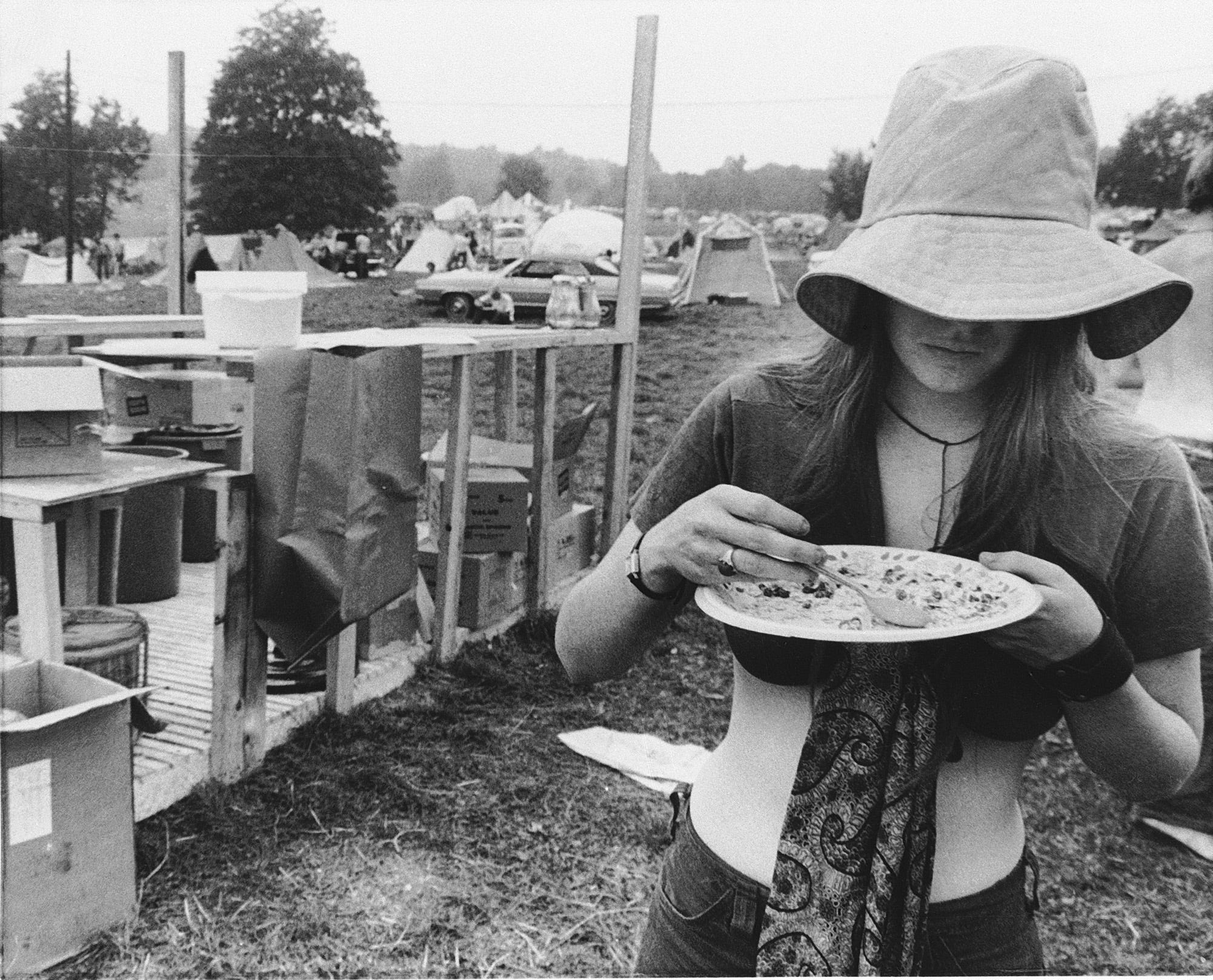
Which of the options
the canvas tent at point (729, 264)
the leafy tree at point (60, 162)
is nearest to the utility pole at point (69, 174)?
the leafy tree at point (60, 162)

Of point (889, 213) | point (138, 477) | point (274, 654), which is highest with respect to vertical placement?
point (889, 213)

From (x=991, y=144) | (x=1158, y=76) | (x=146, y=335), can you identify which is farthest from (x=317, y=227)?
(x=991, y=144)

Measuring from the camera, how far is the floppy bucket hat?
0.97m

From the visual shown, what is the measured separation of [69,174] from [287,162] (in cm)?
75

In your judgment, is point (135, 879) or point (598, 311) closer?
point (135, 879)

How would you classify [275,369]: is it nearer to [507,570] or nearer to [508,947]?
[508,947]

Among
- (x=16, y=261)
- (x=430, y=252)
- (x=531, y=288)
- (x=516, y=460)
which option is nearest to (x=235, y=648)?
(x=516, y=460)

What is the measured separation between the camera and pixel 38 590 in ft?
8.05

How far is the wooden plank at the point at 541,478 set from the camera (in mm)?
4410

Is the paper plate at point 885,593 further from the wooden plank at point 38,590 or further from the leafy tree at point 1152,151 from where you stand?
the wooden plank at point 38,590

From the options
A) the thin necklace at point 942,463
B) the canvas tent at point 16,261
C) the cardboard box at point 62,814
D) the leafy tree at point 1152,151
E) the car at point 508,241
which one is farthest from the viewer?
the car at point 508,241

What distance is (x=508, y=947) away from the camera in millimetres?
2527

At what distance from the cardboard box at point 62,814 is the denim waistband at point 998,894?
6.25 feet

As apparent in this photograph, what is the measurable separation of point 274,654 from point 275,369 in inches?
52.8
